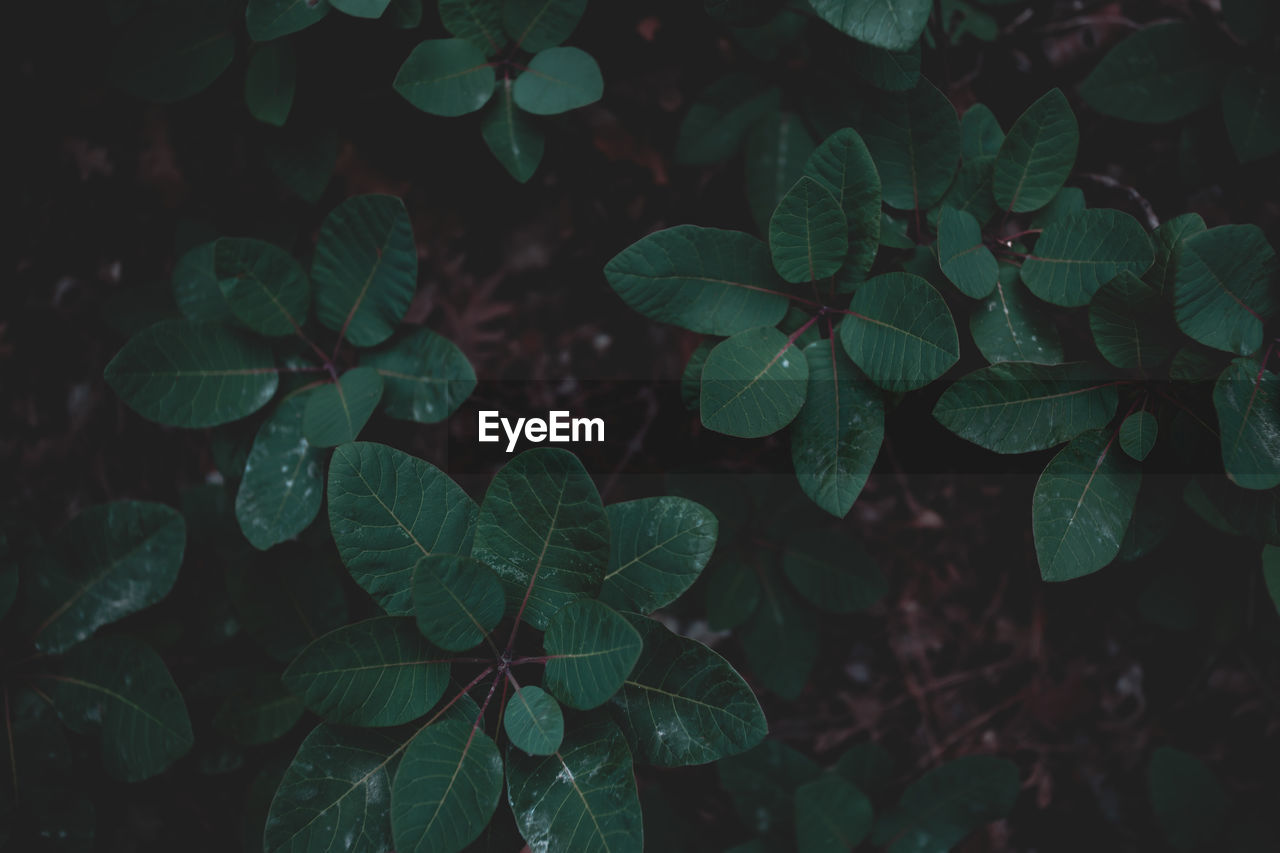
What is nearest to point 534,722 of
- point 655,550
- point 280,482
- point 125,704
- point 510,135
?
point 655,550

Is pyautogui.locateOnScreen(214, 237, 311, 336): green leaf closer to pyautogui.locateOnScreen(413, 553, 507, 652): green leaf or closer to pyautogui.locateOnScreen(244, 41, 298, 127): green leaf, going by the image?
Result: pyautogui.locateOnScreen(244, 41, 298, 127): green leaf

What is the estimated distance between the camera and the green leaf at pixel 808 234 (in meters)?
1.39

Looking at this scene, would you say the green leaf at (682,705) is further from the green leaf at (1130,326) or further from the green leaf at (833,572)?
the green leaf at (1130,326)

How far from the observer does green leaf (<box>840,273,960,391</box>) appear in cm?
135

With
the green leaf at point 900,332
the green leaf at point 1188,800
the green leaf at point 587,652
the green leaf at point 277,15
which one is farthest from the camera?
the green leaf at point 1188,800

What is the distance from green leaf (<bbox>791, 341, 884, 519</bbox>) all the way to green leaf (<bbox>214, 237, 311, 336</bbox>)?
118 cm

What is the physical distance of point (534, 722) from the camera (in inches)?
50.6

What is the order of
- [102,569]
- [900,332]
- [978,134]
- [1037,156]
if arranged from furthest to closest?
[102,569]
[978,134]
[1037,156]
[900,332]

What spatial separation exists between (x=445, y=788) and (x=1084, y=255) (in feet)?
5.17

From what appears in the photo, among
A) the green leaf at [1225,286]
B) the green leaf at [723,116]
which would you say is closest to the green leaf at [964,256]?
the green leaf at [1225,286]

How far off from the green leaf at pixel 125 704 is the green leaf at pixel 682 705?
3.35 ft

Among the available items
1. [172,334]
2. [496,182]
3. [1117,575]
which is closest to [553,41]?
[496,182]

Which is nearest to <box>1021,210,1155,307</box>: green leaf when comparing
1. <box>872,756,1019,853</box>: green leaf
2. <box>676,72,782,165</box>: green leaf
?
<box>676,72,782,165</box>: green leaf

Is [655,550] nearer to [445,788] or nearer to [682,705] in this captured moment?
[682,705]
